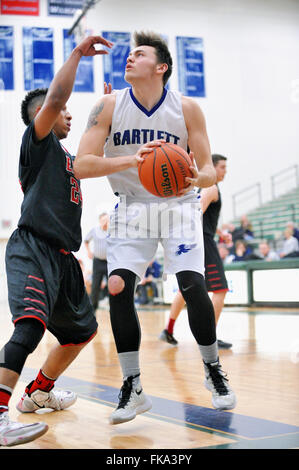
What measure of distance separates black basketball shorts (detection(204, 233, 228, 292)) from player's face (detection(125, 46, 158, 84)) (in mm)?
2986

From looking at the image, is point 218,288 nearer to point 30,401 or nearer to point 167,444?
point 30,401

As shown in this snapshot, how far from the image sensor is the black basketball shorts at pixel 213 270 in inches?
234

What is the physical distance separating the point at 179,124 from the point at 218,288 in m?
3.02

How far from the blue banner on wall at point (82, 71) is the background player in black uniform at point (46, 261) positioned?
15552mm

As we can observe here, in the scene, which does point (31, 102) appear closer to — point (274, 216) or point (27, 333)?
point (27, 333)

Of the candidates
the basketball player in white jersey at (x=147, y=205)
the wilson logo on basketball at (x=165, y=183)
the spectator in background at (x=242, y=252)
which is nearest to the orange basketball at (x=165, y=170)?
the wilson logo on basketball at (x=165, y=183)

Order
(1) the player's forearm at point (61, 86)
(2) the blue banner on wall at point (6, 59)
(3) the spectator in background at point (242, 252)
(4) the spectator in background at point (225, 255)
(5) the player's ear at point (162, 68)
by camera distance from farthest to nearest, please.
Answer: (2) the blue banner on wall at point (6, 59) → (4) the spectator in background at point (225, 255) → (3) the spectator in background at point (242, 252) → (5) the player's ear at point (162, 68) → (1) the player's forearm at point (61, 86)

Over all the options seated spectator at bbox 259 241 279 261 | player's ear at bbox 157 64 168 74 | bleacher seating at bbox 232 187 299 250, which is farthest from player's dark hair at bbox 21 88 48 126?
bleacher seating at bbox 232 187 299 250

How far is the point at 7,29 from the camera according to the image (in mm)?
17781

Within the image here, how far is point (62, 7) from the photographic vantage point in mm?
18266

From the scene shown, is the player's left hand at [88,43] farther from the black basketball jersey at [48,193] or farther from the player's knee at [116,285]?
the player's knee at [116,285]

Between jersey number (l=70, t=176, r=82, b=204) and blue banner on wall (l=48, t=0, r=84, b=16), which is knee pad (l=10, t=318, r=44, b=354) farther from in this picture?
blue banner on wall (l=48, t=0, r=84, b=16)

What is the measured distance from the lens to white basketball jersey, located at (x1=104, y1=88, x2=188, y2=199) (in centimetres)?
317

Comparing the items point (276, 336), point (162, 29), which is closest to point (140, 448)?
point (276, 336)
